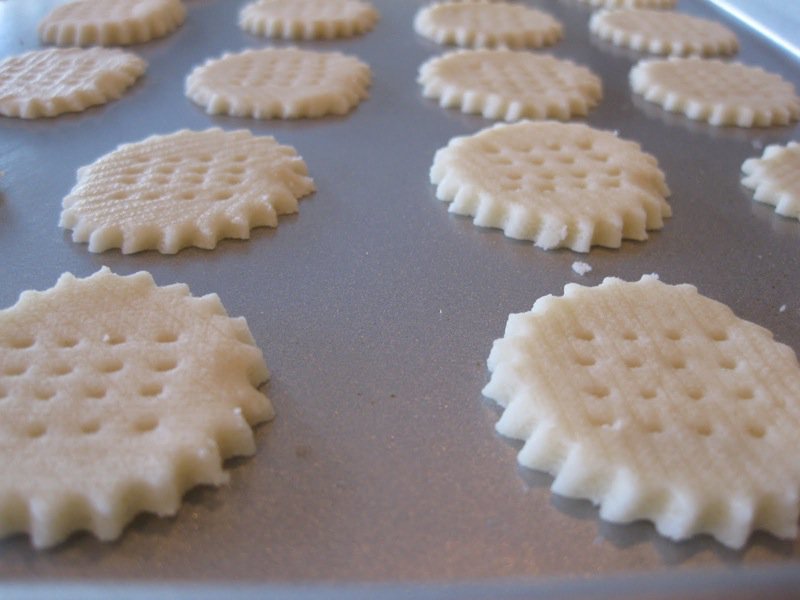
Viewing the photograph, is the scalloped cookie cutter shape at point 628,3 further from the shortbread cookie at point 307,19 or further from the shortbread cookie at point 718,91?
the shortbread cookie at point 307,19

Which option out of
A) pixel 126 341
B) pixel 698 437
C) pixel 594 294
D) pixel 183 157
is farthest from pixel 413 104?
pixel 698 437

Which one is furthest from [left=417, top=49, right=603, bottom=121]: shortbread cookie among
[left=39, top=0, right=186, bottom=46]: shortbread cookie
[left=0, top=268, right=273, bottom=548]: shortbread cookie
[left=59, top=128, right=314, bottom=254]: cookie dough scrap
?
[left=0, top=268, right=273, bottom=548]: shortbread cookie

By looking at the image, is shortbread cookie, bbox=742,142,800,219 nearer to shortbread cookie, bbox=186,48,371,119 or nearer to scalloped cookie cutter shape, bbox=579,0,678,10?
shortbread cookie, bbox=186,48,371,119

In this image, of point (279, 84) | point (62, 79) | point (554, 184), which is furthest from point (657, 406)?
point (62, 79)

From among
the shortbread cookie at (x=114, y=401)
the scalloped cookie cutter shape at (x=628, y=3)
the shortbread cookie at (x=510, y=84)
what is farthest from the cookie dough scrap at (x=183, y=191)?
the scalloped cookie cutter shape at (x=628, y=3)

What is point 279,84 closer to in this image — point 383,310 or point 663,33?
point 383,310

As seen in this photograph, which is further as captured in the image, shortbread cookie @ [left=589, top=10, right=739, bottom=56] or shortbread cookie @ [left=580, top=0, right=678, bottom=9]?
shortbread cookie @ [left=580, top=0, right=678, bottom=9]
